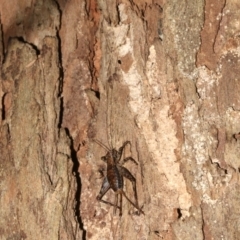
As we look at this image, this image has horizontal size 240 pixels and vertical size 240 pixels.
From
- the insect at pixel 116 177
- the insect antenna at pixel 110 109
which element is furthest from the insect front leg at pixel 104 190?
the insect antenna at pixel 110 109

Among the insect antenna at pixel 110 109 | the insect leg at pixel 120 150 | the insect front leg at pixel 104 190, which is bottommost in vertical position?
the insect front leg at pixel 104 190

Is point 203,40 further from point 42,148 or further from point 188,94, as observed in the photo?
point 42,148

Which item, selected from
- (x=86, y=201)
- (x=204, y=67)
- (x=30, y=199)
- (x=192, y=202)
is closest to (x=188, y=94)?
(x=204, y=67)

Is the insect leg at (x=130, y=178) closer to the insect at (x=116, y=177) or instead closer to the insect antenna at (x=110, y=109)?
the insect at (x=116, y=177)

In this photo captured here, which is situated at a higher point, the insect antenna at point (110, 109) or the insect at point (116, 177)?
the insect antenna at point (110, 109)

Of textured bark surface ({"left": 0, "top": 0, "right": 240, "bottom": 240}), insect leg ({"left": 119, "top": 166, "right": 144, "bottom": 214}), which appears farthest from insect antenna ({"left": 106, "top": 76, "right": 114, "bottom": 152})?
insect leg ({"left": 119, "top": 166, "right": 144, "bottom": 214})

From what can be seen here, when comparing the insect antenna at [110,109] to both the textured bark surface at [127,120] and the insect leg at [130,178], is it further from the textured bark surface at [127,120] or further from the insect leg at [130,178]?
the insect leg at [130,178]

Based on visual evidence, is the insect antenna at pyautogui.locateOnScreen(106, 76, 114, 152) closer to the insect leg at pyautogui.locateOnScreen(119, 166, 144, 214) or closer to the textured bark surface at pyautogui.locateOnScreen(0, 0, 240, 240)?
the textured bark surface at pyautogui.locateOnScreen(0, 0, 240, 240)

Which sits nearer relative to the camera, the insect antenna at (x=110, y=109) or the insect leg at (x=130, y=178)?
the insect leg at (x=130, y=178)

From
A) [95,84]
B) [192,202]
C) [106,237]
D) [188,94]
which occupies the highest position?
[95,84]
